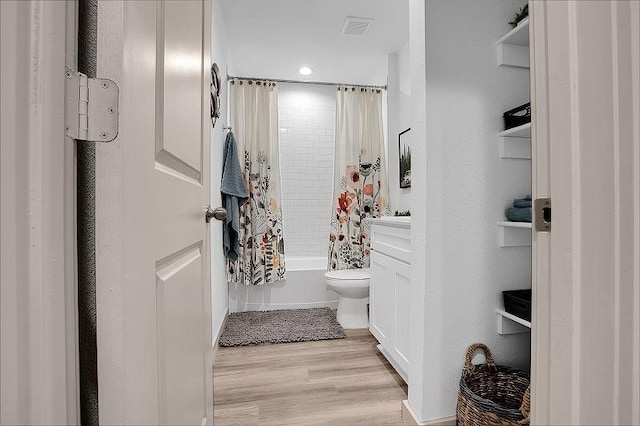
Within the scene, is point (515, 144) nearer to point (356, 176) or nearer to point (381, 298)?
point (381, 298)

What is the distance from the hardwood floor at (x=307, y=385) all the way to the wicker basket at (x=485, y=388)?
15.7 inches

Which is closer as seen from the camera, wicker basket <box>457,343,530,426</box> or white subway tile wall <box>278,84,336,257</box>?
wicker basket <box>457,343,530,426</box>

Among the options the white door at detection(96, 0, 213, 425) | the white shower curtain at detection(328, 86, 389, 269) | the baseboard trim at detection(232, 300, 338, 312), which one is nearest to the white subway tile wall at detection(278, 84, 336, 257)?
the white shower curtain at detection(328, 86, 389, 269)

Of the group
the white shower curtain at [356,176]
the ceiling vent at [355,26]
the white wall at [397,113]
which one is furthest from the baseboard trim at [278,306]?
the ceiling vent at [355,26]

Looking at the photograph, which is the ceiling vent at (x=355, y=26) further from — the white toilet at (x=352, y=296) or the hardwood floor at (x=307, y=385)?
the hardwood floor at (x=307, y=385)

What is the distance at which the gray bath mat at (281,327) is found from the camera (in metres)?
2.45

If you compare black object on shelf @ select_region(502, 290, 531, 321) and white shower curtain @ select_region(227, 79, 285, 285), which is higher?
white shower curtain @ select_region(227, 79, 285, 285)

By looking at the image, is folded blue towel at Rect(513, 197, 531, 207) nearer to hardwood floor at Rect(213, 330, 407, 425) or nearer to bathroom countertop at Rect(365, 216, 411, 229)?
bathroom countertop at Rect(365, 216, 411, 229)

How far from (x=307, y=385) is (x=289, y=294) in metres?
1.39

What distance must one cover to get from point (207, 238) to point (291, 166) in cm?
279

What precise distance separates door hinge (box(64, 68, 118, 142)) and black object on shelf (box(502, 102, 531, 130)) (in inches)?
59.3

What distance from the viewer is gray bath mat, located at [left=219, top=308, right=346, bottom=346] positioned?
2.45 metres

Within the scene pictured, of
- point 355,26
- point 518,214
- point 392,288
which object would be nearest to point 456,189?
point 518,214

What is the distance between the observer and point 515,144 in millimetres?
1462
